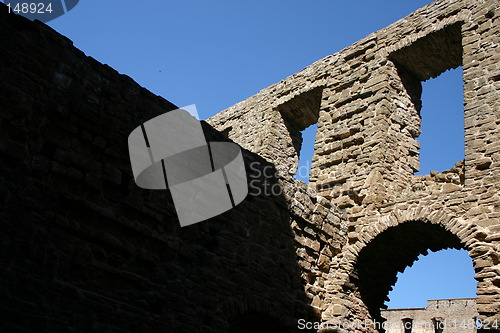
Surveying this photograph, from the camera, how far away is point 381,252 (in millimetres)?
7945

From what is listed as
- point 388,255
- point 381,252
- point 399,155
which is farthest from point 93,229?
point 399,155

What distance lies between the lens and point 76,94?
539 cm

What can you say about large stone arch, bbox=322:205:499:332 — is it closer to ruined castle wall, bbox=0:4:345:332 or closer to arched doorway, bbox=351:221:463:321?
arched doorway, bbox=351:221:463:321

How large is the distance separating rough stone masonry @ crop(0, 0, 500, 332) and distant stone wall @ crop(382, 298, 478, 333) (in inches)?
583

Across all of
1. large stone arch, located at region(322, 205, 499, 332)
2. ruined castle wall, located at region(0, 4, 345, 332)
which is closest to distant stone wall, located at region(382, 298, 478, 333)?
large stone arch, located at region(322, 205, 499, 332)

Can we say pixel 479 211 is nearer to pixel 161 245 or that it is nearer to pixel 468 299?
pixel 161 245

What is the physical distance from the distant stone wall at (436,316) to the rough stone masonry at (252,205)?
583 inches

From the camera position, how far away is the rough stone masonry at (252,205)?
4836 mm

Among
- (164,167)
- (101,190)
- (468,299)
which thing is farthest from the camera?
(468,299)

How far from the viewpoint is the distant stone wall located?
21875 mm

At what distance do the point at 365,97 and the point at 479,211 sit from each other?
3270 millimetres

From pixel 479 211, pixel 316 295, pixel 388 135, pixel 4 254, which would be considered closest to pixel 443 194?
pixel 479 211

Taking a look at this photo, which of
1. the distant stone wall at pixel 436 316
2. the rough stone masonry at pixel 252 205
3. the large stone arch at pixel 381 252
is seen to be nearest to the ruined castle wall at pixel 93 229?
the rough stone masonry at pixel 252 205

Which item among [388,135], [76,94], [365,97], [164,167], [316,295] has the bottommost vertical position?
[316,295]
